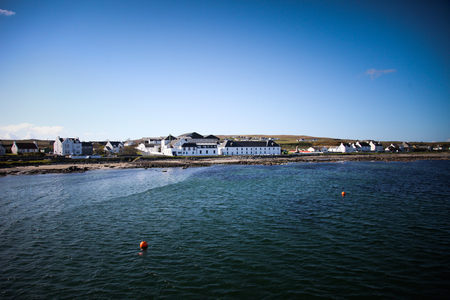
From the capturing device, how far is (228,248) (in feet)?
42.7

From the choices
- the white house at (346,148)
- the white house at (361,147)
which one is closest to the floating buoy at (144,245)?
the white house at (346,148)

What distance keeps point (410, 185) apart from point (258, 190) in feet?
67.1

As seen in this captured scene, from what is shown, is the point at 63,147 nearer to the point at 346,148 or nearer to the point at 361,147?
the point at 346,148

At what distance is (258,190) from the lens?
28.5m

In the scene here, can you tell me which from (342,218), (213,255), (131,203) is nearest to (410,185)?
(342,218)

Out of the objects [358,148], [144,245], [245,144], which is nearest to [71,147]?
[245,144]

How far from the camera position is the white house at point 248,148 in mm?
93562

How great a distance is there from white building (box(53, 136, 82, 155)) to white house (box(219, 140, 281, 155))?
54637mm

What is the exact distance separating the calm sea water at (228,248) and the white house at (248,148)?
229 ft

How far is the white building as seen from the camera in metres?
83.2

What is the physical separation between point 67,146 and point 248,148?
68136mm

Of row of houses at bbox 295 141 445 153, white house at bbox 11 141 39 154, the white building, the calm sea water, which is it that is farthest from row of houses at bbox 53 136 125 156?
row of houses at bbox 295 141 445 153

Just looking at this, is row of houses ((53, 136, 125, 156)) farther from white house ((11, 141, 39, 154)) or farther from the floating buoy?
the floating buoy

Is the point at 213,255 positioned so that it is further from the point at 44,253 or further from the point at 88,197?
the point at 88,197
